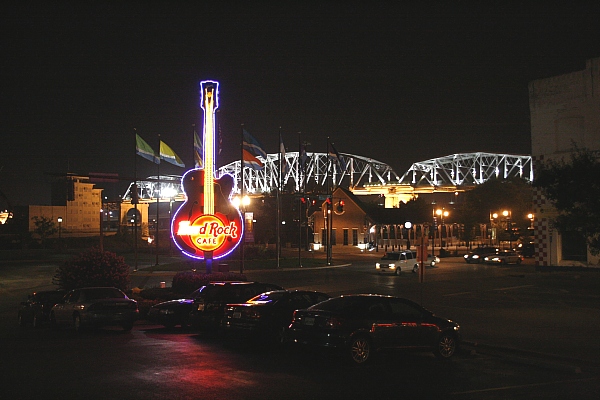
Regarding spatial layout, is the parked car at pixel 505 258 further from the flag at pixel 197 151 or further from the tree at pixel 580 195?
the tree at pixel 580 195

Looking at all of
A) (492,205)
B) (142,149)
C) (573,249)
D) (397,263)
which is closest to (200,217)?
(142,149)

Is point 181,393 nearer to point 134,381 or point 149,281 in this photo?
point 134,381

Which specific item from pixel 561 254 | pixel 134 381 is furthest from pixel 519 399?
pixel 561 254

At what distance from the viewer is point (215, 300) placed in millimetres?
18656

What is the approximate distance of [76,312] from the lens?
19656 millimetres

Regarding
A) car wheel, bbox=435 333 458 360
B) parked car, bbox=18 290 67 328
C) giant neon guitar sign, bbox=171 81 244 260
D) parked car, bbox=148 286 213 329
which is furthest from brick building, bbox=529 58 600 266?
parked car, bbox=18 290 67 328

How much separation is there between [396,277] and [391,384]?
109ft

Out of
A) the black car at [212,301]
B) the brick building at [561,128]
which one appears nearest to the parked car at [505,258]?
the brick building at [561,128]

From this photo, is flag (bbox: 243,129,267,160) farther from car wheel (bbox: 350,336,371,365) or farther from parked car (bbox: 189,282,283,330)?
car wheel (bbox: 350,336,371,365)

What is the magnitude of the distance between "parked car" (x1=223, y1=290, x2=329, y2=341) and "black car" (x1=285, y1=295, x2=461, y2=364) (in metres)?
1.69

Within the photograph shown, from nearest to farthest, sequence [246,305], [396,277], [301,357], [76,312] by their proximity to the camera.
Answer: [301,357] → [246,305] → [76,312] → [396,277]

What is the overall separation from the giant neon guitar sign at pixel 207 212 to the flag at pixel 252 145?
4.22 metres

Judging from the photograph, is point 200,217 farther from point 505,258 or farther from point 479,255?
point 479,255

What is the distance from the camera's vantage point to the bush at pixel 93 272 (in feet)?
93.6
